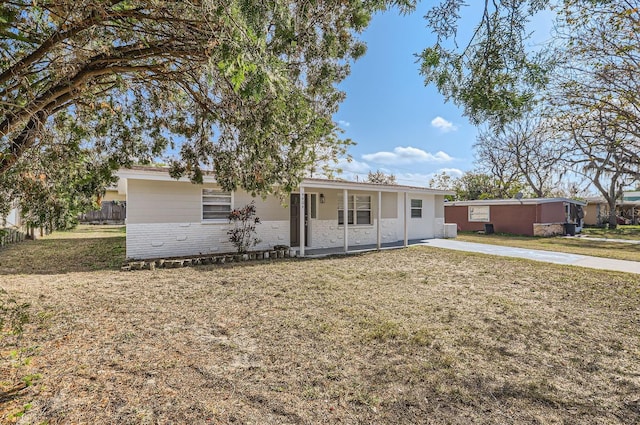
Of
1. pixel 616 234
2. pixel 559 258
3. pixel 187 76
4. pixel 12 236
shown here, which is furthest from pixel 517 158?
pixel 12 236

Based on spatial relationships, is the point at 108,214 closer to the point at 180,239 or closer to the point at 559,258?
the point at 180,239

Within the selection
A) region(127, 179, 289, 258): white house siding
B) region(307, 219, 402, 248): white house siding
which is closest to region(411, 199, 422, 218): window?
region(307, 219, 402, 248): white house siding

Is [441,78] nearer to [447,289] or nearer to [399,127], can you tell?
[447,289]

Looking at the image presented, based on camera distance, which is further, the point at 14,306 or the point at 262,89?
the point at 14,306

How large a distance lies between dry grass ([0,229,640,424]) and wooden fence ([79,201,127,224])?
22.5 metres

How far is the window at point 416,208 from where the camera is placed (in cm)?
1623

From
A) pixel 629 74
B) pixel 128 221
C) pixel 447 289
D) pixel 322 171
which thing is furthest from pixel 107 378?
pixel 322 171

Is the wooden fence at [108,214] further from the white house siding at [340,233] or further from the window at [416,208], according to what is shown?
the window at [416,208]

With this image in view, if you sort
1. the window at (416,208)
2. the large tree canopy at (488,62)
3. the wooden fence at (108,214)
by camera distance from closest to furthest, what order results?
the large tree canopy at (488,62), the window at (416,208), the wooden fence at (108,214)

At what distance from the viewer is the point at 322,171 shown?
22.7 m

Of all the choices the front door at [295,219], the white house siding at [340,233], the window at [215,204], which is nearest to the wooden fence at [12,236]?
the window at [215,204]

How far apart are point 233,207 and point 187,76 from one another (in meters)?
6.61

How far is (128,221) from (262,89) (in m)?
8.32

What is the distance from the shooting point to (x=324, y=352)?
3801 millimetres
